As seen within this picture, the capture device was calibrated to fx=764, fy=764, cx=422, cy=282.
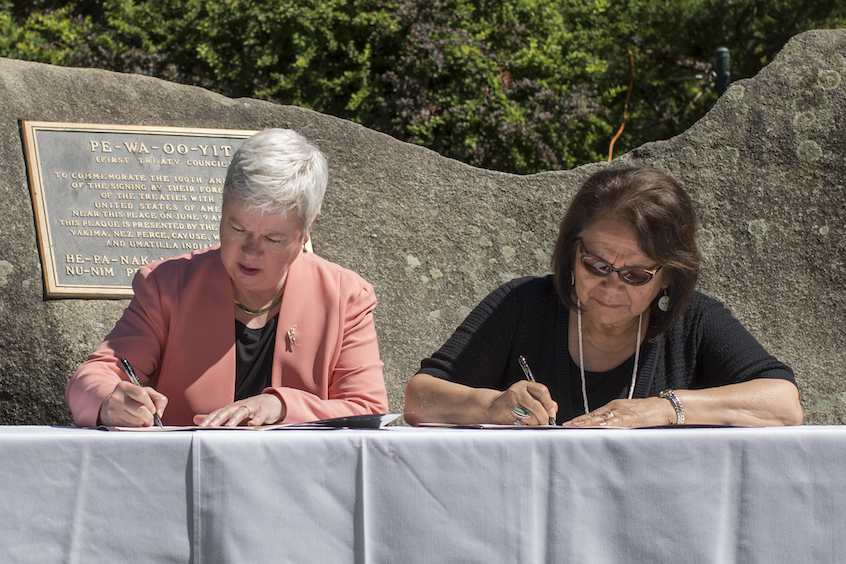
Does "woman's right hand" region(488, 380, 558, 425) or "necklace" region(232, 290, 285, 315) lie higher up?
"necklace" region(232, 290, 285, 315)

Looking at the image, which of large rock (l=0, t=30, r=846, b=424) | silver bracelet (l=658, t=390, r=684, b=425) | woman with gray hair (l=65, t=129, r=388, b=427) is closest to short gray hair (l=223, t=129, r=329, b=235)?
woman with gray hair (l=65, t=129, r=388, b=427)

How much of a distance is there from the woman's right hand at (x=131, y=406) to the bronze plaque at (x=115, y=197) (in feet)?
5.18

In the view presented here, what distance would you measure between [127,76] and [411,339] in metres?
1.68

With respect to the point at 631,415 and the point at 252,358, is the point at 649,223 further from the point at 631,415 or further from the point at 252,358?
the point at 252,358

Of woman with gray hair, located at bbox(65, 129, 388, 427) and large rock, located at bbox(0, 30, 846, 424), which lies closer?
woman with gray hair, located at bbox(65, 129, 388, 427)

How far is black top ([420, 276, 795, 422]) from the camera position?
82.9 inches

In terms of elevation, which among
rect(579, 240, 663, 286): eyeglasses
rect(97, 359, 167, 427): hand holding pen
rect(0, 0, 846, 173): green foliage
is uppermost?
rect(0, 0, 846, 173): green foliage

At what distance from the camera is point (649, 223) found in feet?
6.50

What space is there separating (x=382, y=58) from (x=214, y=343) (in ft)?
14.9

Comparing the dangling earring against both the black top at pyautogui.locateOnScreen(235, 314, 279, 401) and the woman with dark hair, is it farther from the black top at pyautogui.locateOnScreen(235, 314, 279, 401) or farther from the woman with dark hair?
the black top at pyautogui.locateOnScreen(235, 314, 279, 401)

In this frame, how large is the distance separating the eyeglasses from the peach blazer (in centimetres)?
64

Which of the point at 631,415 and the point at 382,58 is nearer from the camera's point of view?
the point at 631,415

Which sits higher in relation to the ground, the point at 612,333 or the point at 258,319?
the point at 258,319

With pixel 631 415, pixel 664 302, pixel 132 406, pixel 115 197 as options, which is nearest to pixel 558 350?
pixel 664 302
